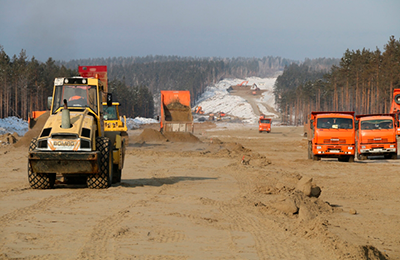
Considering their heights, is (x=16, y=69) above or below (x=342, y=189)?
above

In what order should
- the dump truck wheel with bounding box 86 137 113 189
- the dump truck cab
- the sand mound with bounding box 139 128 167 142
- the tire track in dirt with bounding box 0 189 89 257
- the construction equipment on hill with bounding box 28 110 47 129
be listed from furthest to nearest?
the sand mound with bounding box 139 128 167 142 < the construction equipment on hill with bounding box 28 110 47 129 < the dump truck wheel with bounding box 86 137 113 189 < the dump truck cab < the tire track in dirt with bounding box 0 189 89 257

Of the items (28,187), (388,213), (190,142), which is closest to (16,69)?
(190,142)

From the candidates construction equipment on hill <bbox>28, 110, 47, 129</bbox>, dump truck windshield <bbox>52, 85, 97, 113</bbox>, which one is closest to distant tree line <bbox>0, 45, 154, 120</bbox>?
construction equipment on hill <bbox>28, 110, 47, 129</bbox>

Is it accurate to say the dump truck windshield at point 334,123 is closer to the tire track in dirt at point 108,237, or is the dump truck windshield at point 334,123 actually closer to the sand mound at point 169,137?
the sand mound at point 169,137

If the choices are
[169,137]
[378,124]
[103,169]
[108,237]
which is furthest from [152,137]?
[108,237]

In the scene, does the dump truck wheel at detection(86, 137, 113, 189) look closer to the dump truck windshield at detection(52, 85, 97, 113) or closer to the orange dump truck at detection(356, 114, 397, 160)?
the dump truck windshield at detection(52, 85, 97, 113)

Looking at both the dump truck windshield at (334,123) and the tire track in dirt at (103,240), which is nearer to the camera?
the tire track in dirt at (103,240)

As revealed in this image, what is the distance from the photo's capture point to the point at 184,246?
7008mm

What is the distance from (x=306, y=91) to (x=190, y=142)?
108 meters

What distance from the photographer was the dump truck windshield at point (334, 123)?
25234 millimetres

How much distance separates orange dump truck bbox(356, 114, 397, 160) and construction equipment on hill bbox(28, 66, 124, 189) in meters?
17.6

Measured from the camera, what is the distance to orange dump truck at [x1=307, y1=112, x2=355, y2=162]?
81.6 feet

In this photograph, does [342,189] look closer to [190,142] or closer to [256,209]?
[256,209]

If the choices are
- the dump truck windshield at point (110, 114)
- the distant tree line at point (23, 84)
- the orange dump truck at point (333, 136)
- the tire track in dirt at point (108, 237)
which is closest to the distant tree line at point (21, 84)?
the distant tree line at point (23, 84)
